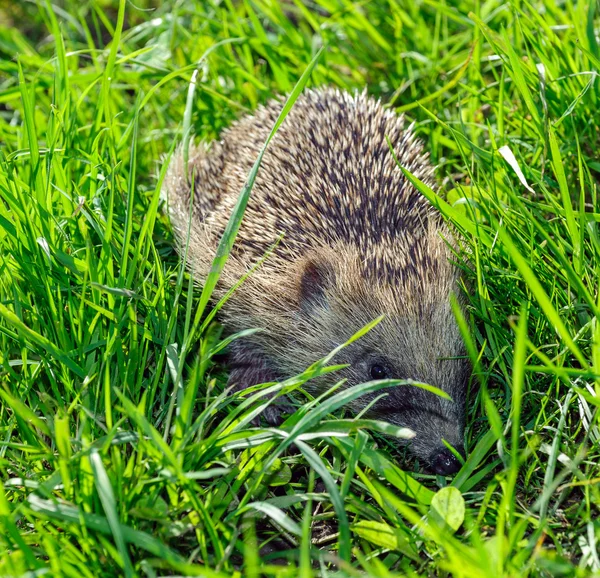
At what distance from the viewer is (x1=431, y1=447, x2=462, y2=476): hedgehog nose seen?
2.98 meters

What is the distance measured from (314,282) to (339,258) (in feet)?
0.56

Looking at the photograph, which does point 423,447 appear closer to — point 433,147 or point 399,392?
point 399,392

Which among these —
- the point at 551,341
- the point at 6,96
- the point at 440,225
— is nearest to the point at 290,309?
the point at 440,225

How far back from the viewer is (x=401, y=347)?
3314mm

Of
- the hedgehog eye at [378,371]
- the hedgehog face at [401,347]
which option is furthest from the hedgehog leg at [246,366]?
the hedgehog eye at [378,371]

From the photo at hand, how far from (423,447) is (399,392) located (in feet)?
0.80

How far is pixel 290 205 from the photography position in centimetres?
386

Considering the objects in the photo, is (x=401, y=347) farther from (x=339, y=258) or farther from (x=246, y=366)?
(x=246, y=366)

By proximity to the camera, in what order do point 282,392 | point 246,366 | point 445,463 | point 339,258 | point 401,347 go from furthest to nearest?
point 246,366 → point 339,258 → point 401,347 → point 445,463 → point 282,392

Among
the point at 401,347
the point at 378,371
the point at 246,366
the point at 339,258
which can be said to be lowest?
the point at 246,366

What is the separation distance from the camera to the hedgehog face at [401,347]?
3129 millimetres

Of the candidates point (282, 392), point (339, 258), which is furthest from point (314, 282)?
point (282, 392)

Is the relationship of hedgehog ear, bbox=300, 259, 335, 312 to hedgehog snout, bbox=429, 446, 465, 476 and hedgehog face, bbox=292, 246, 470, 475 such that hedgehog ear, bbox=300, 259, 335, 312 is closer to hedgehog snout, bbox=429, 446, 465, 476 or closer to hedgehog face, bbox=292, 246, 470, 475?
hedgehog face, bbox=292, 246, 470, 475

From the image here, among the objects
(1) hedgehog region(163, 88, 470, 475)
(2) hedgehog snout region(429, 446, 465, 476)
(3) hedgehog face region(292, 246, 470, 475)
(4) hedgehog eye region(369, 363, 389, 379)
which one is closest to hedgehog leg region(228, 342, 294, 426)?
(1) hedgehog region(163, 88, 470, 475)
